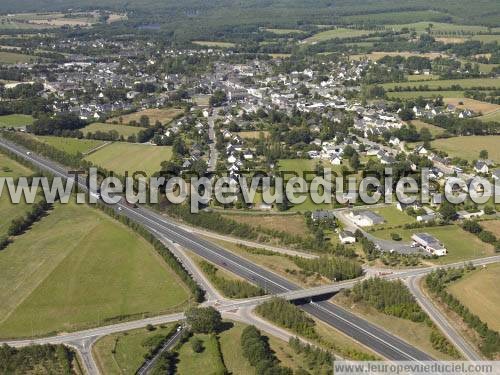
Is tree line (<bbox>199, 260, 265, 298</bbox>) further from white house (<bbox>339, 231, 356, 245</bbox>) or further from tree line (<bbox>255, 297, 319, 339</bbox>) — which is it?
white house (<bbox>339, 231, 356, 245</bbox>)

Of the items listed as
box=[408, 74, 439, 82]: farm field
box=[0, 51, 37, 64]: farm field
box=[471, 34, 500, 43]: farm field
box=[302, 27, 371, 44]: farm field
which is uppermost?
box=[302, 27, 371, 44]: farm field

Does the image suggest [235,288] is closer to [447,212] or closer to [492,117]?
[447,212]

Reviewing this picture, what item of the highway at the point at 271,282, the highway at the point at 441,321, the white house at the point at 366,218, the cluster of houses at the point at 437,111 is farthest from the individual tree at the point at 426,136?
the highway at the point at 271,282

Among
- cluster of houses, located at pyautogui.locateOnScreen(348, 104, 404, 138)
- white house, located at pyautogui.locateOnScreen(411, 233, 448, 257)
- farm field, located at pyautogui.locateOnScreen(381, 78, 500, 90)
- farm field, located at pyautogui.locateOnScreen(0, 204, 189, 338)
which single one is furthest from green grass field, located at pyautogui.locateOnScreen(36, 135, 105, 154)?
farm field, located at pyautogui.locateOnScreen(381, 78, 500, 90)

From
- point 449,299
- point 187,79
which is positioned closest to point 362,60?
point 187,79

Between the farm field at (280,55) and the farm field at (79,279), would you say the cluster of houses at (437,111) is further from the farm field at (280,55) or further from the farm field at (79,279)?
the farm field at (280,55)

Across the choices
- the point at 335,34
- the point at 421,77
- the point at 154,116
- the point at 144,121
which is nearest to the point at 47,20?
the point at 335,34
